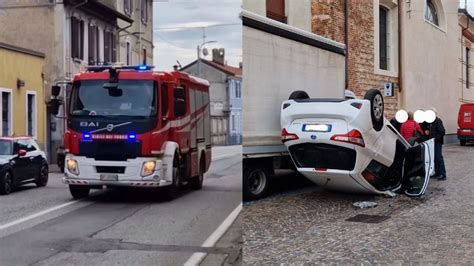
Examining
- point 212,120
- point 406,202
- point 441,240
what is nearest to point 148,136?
point 212,120

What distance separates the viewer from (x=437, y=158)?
7.93m

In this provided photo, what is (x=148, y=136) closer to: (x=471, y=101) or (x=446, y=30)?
(x=446, y=30)

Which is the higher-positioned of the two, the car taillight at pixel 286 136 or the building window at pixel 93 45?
the building window at pixel 93 45

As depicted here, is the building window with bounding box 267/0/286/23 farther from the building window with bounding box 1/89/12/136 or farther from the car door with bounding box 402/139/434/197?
the car door with bounding box 402/139/434/197

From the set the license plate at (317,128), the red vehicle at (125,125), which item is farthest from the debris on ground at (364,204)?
the red vehicle at (125,125)

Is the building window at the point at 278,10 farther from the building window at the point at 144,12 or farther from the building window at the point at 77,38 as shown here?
the building window at the point at 77,38

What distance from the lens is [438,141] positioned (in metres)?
7.62

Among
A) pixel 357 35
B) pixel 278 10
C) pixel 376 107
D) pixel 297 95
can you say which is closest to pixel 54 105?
pixel 278 10

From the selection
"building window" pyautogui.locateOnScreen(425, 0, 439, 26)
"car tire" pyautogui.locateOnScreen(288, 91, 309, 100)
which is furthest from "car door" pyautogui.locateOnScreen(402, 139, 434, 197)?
"car tire" pyautogui.locateOnScreen(288, 91, 309, 100)

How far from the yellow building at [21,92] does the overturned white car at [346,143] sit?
3543mm

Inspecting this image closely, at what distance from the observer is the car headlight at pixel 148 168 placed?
1308mm

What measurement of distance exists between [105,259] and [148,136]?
0.29 metres

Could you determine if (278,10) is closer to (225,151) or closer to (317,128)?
(317,128)

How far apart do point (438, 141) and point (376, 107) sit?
2.11 m
